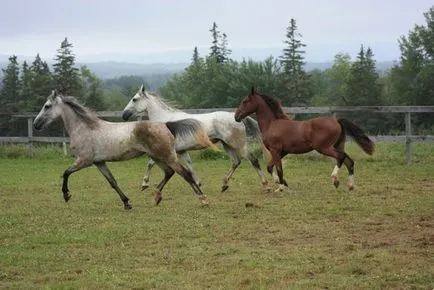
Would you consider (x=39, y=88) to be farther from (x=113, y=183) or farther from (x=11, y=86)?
(x=113, y=183)

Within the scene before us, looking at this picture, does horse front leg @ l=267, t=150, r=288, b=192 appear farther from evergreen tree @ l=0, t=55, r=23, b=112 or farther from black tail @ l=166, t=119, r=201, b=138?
evergreen tree @ l=0, t=55, r=23, b=112

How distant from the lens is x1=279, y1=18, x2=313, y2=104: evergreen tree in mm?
46750

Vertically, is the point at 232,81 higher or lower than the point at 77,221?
higher

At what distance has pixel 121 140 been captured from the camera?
11.2 meters

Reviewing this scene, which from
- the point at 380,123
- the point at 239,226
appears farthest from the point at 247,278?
the point at 380,123

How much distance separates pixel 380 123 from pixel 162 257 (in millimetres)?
28682

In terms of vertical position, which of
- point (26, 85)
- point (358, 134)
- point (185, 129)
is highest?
point (26, 85)

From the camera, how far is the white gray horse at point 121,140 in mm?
11050

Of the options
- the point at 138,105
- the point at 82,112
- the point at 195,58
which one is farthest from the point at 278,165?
the point at 195,58

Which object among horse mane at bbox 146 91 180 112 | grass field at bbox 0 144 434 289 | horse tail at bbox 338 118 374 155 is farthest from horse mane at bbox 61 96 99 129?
horse tail at bbox 338 118 374 155

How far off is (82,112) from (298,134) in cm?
398

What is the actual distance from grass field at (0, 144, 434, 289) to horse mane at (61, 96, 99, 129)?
1441 mm

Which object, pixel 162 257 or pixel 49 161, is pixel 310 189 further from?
pixel 49 161

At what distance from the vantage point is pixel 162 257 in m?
7.46
